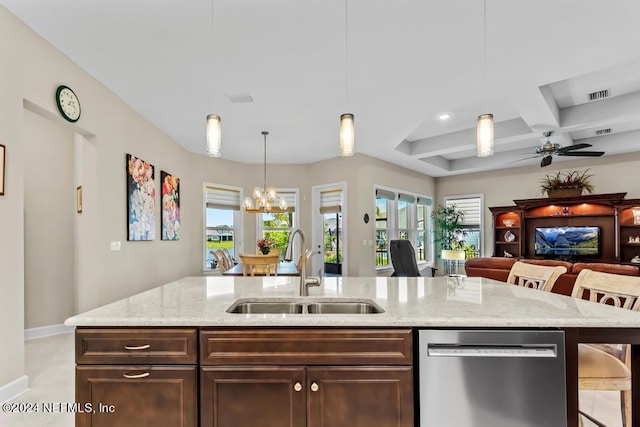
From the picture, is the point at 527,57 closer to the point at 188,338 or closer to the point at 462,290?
the point at 462,290

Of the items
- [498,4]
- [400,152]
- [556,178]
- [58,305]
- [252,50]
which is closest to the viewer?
[498,4]

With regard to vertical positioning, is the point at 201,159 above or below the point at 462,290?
above

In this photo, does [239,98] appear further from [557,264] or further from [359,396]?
[557,264]

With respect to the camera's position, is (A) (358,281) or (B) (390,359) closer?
(B) (390,359)

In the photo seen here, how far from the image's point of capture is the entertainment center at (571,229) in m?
5.97

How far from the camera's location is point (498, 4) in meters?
2.21

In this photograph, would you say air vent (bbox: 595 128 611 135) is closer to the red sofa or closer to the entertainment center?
the entertainment center

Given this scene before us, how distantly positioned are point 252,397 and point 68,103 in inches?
120

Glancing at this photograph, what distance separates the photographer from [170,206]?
498 cm

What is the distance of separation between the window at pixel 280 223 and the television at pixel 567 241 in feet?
17.5

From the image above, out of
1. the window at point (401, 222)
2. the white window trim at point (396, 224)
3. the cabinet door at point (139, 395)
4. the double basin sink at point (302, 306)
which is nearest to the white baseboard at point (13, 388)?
the cabinet door at point (139, 395)

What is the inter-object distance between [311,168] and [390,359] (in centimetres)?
583

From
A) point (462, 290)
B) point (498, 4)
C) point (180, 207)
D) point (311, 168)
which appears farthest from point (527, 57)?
point (180, 207)

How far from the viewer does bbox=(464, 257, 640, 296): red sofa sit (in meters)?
3.49
